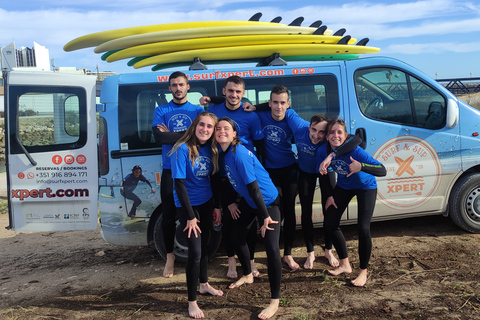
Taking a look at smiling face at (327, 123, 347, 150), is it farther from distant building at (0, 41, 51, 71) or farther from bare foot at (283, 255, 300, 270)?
distant building at (0, 41, 51, 71)

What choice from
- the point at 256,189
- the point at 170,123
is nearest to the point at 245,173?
the point at 256,189

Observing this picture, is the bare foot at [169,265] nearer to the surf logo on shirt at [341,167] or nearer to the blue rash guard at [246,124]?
the blue rash guard at [246,124]

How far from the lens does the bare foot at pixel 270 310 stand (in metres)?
3.37

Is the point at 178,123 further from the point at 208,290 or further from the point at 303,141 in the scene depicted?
the point at 208,290

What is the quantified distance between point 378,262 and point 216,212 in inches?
76.9

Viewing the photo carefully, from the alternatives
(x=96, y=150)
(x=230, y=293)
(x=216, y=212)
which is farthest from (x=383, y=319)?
(x=96, y=150)

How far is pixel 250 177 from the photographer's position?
10.8 ft

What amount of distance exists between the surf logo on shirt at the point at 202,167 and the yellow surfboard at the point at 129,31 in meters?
2.18

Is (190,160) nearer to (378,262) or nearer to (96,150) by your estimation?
(96,150)

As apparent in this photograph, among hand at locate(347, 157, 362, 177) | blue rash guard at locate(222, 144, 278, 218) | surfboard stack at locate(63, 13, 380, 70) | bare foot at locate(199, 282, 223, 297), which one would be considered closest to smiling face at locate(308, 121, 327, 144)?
hand at locate(347, 157, 362, 177)

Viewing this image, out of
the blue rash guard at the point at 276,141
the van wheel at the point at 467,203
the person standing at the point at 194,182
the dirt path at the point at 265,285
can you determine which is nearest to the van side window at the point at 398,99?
the van wheel at the point at 467,203

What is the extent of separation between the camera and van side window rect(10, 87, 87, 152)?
431 cm

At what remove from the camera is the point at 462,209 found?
5.01 m

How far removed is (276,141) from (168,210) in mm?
1309
